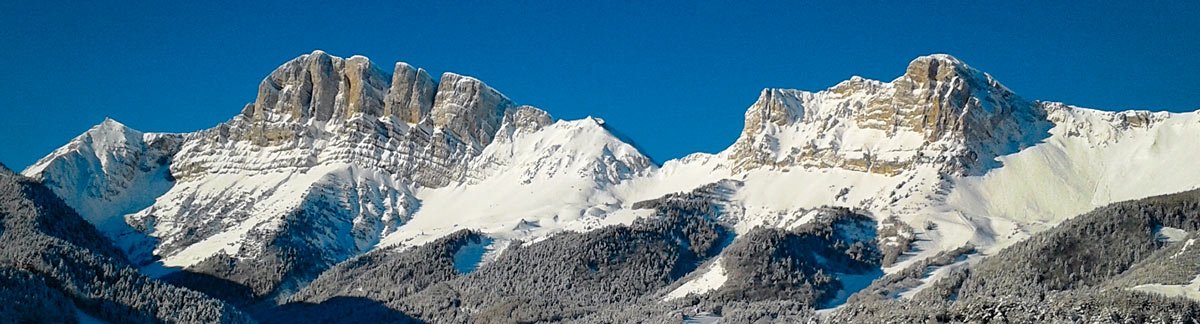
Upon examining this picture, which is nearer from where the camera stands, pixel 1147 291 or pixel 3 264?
pixel 1147 291

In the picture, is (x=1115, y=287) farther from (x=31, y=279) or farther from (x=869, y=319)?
(x=31, y=279)

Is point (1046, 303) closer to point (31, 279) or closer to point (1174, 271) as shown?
point (1174, 271)

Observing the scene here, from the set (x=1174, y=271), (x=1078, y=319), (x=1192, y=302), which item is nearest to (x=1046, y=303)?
(x=1078, y=319)

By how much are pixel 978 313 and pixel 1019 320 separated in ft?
15.9

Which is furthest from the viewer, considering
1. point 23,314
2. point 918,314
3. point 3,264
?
point 3,264

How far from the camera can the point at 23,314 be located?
606 feet

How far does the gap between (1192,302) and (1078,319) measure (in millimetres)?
26482

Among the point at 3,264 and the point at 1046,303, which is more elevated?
the point at 3,264

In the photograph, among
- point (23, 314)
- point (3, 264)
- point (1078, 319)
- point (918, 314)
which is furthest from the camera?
point (3, 264)

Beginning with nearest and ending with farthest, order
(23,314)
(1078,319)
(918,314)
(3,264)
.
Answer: (1078,319)
(918,314)
(23,314)
(3,264)

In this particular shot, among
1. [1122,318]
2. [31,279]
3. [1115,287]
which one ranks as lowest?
[1122,318]

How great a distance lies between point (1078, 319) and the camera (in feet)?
511

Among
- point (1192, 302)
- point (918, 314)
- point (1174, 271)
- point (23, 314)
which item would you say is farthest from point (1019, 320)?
point (23, 314)

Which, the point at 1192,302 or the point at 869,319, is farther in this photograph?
the point at 869,319
